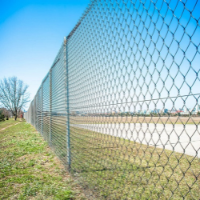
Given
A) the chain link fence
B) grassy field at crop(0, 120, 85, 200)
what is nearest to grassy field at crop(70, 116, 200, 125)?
the chain link fence

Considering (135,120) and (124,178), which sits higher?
(135,120)

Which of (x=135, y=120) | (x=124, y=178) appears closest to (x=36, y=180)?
(x=124, y=178)

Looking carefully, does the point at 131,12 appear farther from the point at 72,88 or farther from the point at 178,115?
the point at 72,88

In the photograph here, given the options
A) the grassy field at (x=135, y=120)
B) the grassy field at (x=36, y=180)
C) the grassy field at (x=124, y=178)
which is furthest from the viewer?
the grassy field at (x=36, y=180)

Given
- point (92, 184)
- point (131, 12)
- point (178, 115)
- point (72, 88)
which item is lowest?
point (92, 184)

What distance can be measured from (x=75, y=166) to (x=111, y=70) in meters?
2.03

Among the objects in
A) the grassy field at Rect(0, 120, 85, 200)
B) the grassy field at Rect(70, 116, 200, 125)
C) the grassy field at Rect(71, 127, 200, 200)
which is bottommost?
the grassy field at Rect(0, 120, 85, 200)

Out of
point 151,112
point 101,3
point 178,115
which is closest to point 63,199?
point 151,112

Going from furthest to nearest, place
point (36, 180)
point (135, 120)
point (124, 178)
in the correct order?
point (36, 180) → point (124, 178) → point (135, 120)

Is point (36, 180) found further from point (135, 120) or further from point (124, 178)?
point (135, 120)

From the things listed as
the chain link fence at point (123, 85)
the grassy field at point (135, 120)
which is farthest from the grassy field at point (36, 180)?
the grassy field at point (135, 120)

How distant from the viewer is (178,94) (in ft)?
4.42

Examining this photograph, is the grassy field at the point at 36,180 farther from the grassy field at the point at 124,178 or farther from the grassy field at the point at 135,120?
the grassy field at the point at 135,120

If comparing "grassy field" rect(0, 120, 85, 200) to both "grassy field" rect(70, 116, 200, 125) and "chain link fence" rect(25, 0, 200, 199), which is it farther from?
"grassy field" rect(70, 116, 200, 125)
